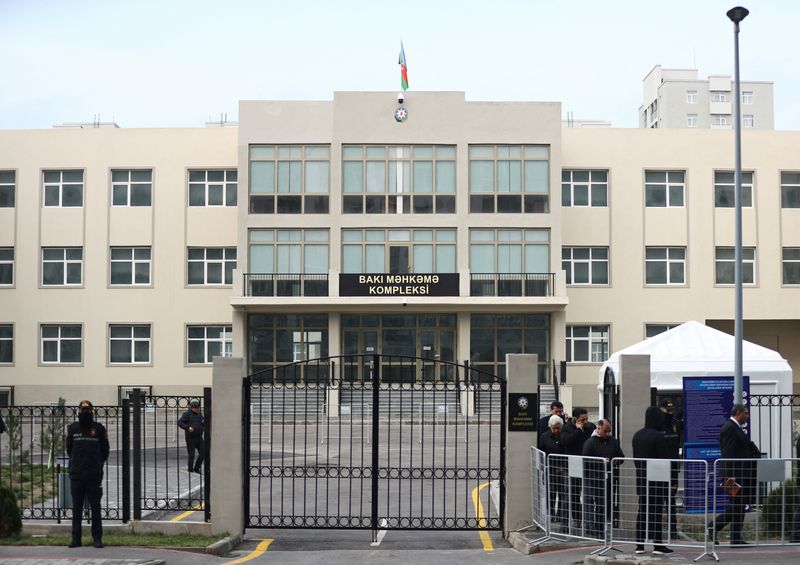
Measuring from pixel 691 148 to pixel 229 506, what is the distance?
110 feet

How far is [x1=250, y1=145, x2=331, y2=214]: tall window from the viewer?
4016cm

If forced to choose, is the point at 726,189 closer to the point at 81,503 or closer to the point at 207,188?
the point at 207,188

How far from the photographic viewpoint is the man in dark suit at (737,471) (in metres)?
12.1

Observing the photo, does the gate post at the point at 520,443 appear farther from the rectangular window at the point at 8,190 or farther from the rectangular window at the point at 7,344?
the rectangular window at the point at 8,190

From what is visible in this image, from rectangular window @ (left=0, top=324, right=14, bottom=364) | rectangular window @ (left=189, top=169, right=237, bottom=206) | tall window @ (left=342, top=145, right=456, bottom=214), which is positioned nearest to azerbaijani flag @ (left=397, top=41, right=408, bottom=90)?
tall window @ (left=342, top=145, right=456, bottom=214)

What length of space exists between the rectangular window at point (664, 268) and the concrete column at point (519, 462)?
2995cm

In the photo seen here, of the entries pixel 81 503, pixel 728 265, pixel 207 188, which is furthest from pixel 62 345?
pixel 81 503

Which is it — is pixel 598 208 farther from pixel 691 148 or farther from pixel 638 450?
pixel 638 450

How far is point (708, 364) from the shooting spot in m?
18.3

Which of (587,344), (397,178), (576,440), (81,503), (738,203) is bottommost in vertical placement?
(81,503)

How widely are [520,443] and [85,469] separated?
585 cm

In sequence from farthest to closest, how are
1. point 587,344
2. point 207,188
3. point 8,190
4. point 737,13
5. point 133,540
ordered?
point 8,190 < point 207,188 < point 587,344 < point 737,13 < point 133,540

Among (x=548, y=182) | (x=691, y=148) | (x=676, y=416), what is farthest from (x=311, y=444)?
(x=691, y=148)

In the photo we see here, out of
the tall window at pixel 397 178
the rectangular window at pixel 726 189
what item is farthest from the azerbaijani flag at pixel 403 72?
the rectangular window at pixel 726 189
